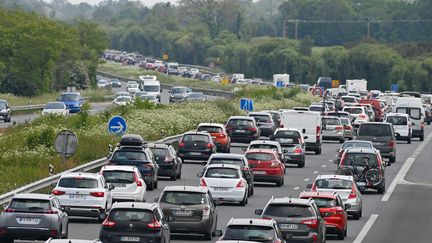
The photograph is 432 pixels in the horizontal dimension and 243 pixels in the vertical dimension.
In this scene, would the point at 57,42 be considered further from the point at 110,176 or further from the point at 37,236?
the point at 37,236

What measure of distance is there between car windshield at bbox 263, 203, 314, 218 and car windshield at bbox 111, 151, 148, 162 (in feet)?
53.7

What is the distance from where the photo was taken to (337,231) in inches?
1396

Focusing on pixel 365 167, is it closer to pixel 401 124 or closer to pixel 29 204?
pixel 29 204

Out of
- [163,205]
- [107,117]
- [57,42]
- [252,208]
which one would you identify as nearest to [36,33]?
[57,42]

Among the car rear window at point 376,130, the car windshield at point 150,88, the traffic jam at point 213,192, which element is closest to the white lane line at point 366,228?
the traffic jam at point 213,192

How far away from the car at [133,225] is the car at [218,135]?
1378 inches

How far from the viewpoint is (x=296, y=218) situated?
102ft

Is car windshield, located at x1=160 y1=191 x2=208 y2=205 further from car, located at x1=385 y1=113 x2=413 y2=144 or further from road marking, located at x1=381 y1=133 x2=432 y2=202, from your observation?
car, located at x1=385 y1=113 x2=413 y2=144

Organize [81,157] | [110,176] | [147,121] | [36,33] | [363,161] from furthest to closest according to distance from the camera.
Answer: [36,33] → [147,121] → [81,157] → [363,161] → [110,176]

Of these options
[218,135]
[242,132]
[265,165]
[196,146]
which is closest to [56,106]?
[242,132]

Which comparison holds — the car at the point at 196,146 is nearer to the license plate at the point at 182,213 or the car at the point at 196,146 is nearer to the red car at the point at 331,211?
the red car at the point at 331,211

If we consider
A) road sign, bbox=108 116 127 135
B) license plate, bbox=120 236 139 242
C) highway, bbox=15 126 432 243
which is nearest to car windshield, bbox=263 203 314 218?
highway, bbox=15 126 432 243

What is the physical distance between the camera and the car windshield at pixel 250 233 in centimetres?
2722

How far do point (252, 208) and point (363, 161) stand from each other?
26.3 feet
